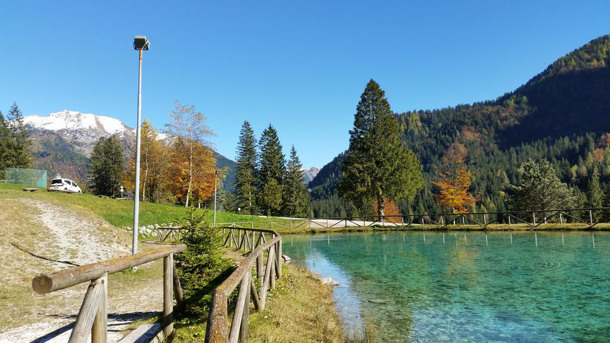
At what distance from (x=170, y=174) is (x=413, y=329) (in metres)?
40.0

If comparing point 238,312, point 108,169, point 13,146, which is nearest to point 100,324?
point 238,312

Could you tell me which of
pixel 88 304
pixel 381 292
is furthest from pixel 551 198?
pixel 88 304

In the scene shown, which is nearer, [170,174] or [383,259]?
[383,259]

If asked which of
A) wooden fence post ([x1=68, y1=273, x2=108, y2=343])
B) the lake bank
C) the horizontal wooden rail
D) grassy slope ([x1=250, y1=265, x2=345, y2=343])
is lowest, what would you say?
grassy slope ([x1=250, y1=265, x2=345, y2=343])

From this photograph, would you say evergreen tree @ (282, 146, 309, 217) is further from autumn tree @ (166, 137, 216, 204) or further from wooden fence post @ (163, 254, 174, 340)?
wooden fence post @ (163, 254, 174, 340)

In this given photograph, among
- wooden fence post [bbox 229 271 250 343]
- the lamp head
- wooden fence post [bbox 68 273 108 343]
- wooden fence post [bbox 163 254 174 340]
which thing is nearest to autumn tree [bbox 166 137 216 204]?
the lamp head

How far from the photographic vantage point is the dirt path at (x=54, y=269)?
6.20 meters

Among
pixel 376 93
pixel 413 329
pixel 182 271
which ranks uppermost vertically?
pixel 376 93

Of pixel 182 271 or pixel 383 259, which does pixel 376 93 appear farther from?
pixel 182 271

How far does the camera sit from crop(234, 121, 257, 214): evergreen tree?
61.0 m

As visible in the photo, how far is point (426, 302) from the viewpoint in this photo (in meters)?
9.74

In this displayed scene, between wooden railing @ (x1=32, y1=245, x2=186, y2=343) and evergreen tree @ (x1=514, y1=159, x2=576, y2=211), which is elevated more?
evergreen tree @ (x1=514, y1=159, x2=576, y2=211)

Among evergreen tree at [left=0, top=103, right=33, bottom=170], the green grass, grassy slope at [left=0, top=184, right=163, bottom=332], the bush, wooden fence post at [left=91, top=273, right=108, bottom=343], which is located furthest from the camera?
evergreen tree at [left=0, top=103, right=33, bottom=170]

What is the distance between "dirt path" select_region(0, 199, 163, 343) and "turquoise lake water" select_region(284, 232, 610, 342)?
5.45m
